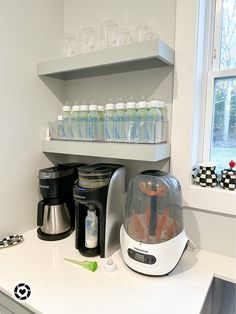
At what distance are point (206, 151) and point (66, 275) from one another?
857 mm

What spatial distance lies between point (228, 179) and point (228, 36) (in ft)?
2.22

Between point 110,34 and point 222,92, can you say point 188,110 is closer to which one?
point 222,92

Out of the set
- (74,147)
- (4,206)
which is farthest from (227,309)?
(4,206)

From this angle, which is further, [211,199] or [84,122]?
[84,122]

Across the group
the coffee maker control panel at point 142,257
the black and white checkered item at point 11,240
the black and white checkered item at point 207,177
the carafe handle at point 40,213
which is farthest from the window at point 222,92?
the black and white checkered item at point 11,240

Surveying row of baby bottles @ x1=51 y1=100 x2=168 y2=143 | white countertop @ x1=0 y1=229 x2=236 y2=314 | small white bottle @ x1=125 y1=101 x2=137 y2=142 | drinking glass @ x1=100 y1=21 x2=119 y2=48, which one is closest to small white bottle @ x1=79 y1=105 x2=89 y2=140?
row of baby bottles @ x1=51 y1=100 x2=168 y2=143

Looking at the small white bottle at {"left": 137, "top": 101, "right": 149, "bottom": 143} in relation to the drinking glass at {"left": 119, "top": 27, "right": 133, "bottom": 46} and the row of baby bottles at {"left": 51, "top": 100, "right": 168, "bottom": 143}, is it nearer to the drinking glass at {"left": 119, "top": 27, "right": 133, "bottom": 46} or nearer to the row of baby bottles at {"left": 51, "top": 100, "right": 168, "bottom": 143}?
the row of baby bottles at {"left": 51, "top": 100, "right": 168, "bottom": 143}

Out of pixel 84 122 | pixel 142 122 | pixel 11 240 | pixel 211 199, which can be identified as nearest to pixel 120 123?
pixel 142 122

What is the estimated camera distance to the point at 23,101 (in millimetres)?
1199

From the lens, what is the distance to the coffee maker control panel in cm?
87

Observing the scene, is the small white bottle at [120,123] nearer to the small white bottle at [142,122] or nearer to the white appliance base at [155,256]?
the small white bottle at [142,122]

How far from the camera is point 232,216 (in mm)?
1017

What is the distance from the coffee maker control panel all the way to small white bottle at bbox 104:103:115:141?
51 centimetres

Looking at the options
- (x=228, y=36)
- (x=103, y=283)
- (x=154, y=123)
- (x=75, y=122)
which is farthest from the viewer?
(x=75, y=122)
